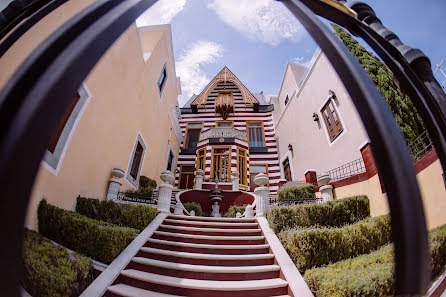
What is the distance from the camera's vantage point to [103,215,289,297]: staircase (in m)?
3.91

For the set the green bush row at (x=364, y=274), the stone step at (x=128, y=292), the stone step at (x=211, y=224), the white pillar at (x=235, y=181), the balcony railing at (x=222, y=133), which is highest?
the balcony railing at (x=222, y=133)

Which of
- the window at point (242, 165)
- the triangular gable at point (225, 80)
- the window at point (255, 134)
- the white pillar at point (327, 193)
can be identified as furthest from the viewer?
the triangular gable at point (225, 80)

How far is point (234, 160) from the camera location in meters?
16.0

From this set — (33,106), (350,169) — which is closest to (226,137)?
(350,169)

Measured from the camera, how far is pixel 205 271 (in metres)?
4.36

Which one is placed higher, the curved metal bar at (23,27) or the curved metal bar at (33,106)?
the curved metal bar at (23,27)

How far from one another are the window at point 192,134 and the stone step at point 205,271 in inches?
607

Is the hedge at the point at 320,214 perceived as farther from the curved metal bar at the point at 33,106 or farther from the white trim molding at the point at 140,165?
the white trim molding at the point at 140,165

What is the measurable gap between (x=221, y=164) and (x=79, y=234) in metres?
11.9

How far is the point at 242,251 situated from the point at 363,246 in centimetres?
308

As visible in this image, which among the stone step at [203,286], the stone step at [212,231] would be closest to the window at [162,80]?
the stone step at [212,231]

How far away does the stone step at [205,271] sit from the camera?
434 centimetres

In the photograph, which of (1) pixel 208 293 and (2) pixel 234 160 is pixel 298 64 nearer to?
(2) pixel 234 160

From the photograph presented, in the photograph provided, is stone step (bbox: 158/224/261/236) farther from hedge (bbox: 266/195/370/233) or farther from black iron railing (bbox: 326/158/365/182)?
black iron railing (bbox: 326/158/365/182)
